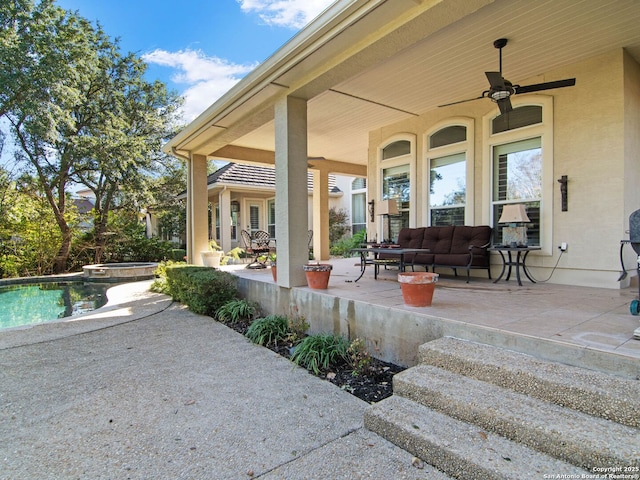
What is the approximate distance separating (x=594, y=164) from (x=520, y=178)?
3.10 ft

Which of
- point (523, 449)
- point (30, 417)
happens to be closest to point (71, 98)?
point (30, 417)

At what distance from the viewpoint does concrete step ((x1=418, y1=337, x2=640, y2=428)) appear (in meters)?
1.80

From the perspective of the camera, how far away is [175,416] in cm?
242

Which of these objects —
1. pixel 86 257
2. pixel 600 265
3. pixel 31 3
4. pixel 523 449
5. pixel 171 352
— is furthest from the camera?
pixel 86 257

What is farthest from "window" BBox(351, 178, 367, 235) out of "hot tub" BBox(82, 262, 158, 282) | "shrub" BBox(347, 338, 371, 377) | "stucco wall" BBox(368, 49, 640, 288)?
"shrub" BBox(347, 338, 371, 377)

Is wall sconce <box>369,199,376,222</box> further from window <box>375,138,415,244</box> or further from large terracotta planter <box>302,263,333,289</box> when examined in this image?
large terracotta planter <box>302,263,333,289</box>

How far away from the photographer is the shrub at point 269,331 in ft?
13.4

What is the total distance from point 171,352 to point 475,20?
4728 mm

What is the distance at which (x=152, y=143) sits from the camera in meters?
12.7

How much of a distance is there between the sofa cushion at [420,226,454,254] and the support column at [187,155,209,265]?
15.6 ft

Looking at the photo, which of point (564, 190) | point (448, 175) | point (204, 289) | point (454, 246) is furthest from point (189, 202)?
point (564, 190)

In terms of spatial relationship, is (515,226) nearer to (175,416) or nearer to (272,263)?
(272,263)

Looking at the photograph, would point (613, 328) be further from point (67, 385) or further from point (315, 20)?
point (67, 385)

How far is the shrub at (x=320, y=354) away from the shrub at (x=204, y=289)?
2295 mm
